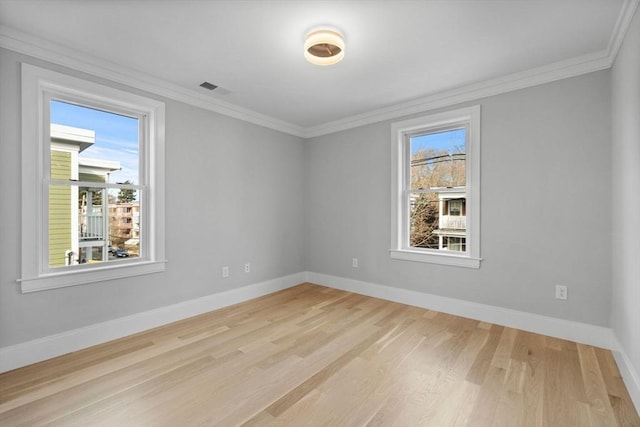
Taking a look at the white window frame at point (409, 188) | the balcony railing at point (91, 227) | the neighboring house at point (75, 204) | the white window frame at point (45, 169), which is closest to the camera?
the white window frame at point (45, 169)

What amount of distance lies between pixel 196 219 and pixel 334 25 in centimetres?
246

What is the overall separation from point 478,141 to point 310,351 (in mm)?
2755

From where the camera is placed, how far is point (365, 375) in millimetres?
2150

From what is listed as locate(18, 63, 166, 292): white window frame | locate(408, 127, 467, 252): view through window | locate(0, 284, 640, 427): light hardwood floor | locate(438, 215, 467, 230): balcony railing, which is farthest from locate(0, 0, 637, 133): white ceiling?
locate(0, 284, 640, 427): light hardwood floor

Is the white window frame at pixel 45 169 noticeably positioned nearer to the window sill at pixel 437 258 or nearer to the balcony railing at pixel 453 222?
the window sill at pixel 437 258

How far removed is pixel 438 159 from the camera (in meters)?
3.63

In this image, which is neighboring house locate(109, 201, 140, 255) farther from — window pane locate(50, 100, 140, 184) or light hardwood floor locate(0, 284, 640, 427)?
light hardwood floor locate(0, 284, 640, 427)

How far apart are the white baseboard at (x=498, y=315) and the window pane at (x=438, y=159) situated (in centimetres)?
137

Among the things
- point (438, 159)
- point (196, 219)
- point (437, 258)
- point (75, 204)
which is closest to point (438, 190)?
point (438, 159)

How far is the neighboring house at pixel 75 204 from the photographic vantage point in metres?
2.51

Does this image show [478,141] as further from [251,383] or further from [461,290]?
[251,383]

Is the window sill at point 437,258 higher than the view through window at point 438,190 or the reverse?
the reverse

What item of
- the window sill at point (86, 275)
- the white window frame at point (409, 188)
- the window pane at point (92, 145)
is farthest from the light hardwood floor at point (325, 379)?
the window pane at point (92, 145)

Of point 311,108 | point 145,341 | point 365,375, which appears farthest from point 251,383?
point 311,108
